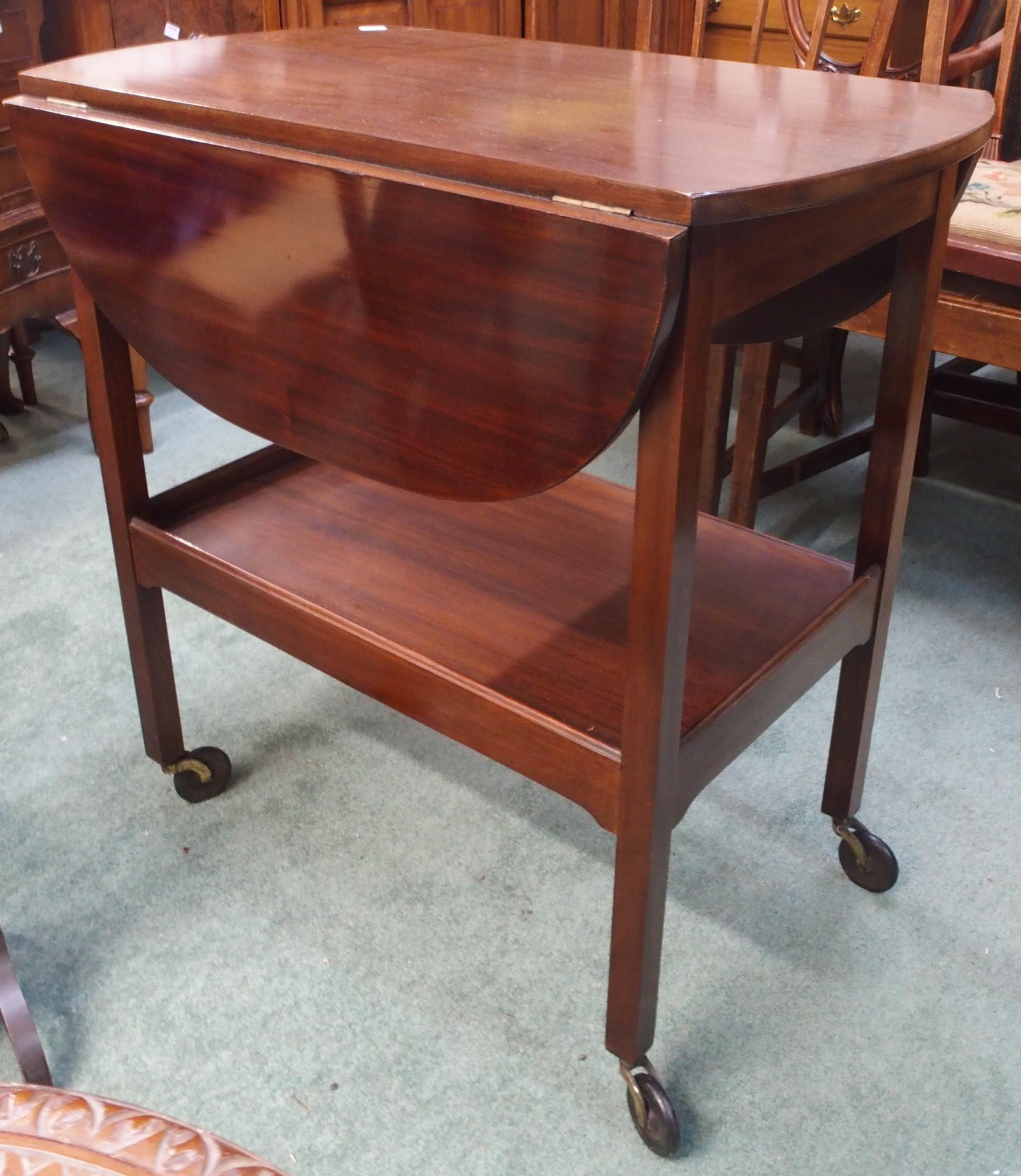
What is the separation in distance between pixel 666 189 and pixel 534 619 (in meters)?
0.54

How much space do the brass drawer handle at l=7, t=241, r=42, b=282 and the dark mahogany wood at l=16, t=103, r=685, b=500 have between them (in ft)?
3.29

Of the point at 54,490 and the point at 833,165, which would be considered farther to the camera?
the point at 54,490

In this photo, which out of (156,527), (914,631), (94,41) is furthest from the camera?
(94,41)

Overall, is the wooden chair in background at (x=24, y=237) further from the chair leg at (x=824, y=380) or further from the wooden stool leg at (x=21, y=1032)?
the chair leg at (x=824, y=380)

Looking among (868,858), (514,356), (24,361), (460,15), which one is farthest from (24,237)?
(868,858)

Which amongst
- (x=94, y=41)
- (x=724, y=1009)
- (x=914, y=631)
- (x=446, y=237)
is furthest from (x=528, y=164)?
(x=94, y=41)

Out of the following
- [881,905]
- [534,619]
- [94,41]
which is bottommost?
[881,905]

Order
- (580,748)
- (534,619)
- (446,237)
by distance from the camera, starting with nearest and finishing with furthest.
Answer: (446,237)
(580,748)
(534,619)

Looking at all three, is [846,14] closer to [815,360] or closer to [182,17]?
[815,360]

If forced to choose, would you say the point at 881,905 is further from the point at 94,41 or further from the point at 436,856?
the point at 94,41

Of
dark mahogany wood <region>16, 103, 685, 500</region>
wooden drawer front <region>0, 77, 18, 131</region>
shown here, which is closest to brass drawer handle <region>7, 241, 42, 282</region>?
wooden drawer front <region>0, 77, 18, 131</region>

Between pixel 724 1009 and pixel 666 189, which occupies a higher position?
pixel 666 189

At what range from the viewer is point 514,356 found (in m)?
0.86

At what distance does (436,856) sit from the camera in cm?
142
